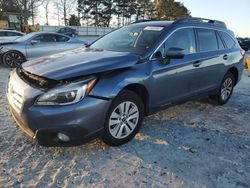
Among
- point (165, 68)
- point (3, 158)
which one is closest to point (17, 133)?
point (3, 158)

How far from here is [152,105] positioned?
4391 millimetres

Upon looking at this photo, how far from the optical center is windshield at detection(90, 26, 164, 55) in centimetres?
447

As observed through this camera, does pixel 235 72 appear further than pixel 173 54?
Yes

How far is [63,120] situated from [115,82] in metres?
0.80

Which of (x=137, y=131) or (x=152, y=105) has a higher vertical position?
(x=152, y=105)

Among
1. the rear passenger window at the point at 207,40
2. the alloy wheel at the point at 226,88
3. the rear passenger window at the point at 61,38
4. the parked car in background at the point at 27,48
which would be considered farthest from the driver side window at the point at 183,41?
the rear passenger window at the point at 61,38

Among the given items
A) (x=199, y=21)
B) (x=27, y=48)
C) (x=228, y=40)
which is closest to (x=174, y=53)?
(x=199, y=21)

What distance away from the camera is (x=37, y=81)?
3545 millimetres

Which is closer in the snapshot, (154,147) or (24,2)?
(154,147)

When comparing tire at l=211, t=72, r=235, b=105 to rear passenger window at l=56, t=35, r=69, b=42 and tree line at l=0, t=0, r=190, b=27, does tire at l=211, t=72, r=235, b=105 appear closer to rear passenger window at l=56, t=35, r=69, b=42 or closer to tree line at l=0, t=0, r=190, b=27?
rear passenger window at l=56, t=35, r=69, b=42

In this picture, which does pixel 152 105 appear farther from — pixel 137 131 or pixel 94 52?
pixel 94 52

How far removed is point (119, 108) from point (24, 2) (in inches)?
1744

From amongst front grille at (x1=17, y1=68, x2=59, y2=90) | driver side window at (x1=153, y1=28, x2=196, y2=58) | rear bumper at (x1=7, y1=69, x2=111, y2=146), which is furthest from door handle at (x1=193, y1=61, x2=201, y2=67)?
front grille at (x1=17, y1=68, x2=59, y2=90)

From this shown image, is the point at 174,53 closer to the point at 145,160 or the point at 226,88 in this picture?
the point at 145,160
